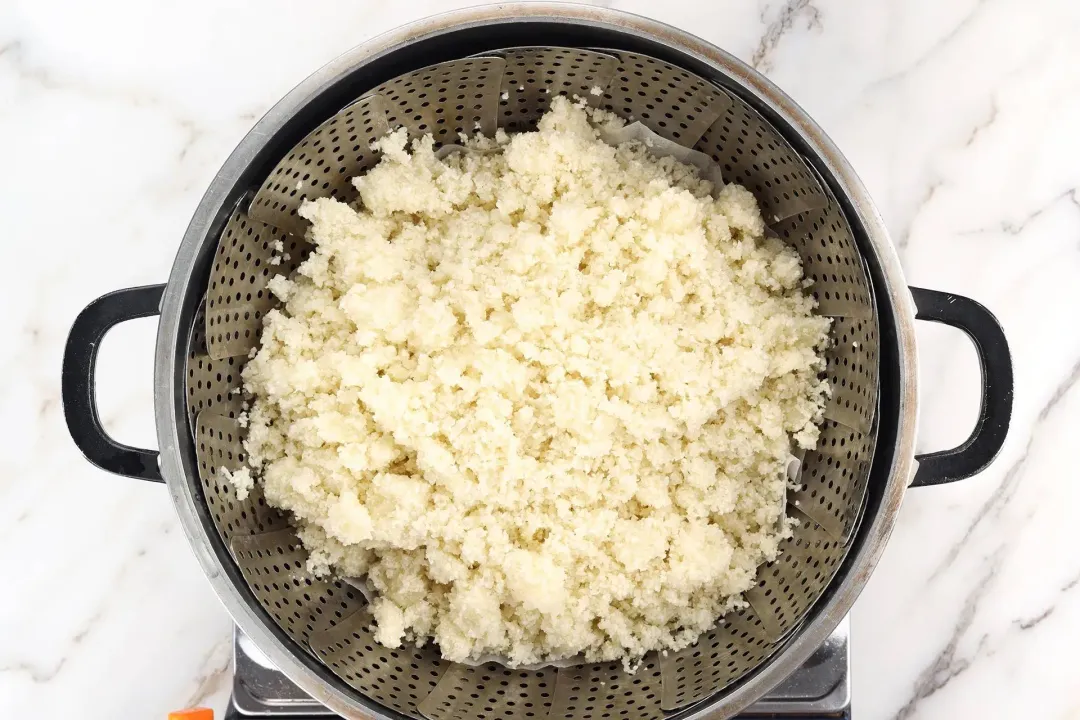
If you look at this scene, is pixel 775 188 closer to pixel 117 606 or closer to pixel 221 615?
pixel 221 615

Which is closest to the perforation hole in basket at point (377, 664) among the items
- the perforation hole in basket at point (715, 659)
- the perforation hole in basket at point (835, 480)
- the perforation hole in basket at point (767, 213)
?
the perforation hole in basket at point (767, 213)

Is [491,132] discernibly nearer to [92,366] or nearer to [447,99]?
[447,99]

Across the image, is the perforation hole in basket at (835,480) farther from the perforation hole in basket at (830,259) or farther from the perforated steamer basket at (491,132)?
the perforation hole in basket at (830,259)

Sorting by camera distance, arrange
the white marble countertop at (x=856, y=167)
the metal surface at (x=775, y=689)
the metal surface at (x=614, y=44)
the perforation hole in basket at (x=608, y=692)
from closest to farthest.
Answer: the metal surface at (x=614, y=44)
the perforation hole in basket at (x=608, y=692)
the metal surface at (x=775, y=689)
the white marble countertop at (x=856, y=167)

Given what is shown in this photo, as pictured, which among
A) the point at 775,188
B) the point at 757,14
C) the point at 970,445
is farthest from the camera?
the point at 757,14

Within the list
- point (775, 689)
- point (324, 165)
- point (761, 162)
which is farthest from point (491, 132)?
point (775, 689)

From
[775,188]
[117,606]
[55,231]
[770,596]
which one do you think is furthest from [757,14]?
[117,606]
